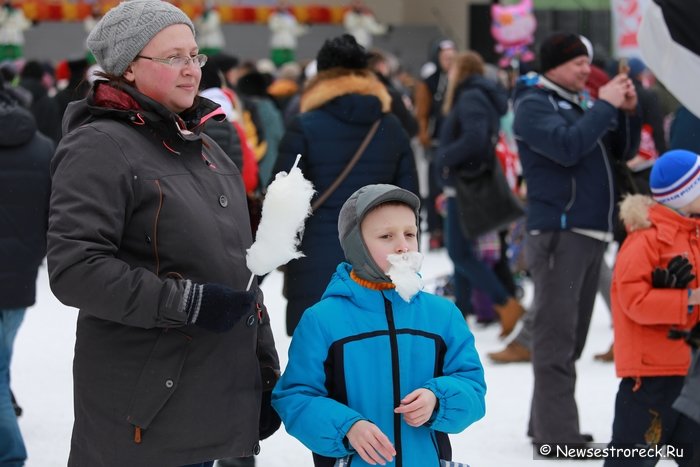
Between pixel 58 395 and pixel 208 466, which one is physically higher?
pixel 208 466

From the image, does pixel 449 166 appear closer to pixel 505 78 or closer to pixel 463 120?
pixel 463 120

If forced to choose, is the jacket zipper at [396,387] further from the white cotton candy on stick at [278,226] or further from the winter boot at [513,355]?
the winter boot at [513,355]

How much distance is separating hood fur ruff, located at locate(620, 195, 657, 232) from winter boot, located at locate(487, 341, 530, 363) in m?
2.97

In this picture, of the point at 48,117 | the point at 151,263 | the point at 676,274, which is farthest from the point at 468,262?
the point at 151,263

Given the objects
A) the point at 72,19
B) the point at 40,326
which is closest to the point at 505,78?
the point at 40,326


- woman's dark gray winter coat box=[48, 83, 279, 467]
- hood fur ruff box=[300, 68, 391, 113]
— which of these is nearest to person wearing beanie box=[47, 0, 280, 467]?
woman's dark gray winter coat box=[48, 83, 279, 467]

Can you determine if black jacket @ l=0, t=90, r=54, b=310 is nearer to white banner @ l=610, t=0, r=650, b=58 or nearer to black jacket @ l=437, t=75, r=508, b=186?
black jacket @ l=437, t=75, r=508, b=186

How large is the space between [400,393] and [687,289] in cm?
158

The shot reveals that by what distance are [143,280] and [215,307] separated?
0.17 metres

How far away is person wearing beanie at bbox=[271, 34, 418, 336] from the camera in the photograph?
4.68 meters

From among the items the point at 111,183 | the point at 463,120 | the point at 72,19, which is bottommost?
the point at 72,19

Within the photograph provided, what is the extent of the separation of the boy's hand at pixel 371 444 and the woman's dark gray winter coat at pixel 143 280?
295 mm

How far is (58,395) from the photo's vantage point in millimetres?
6254

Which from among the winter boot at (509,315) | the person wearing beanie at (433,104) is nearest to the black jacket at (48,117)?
the person wearing beanie at (433,104)
